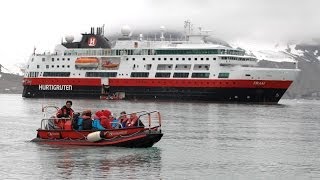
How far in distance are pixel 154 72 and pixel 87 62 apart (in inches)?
570

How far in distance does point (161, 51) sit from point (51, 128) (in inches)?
3354

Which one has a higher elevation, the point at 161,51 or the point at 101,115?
the point at 161,51

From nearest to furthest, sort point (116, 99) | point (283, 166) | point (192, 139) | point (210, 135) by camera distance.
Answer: point (283, 166) < point (192, 139) < point (210, 135) < point (116, 99)

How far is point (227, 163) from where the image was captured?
35.2 m

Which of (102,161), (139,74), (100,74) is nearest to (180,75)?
(139,74)

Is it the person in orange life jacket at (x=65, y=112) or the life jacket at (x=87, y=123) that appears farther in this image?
the person in orange life jacket at (x=65, y=112)

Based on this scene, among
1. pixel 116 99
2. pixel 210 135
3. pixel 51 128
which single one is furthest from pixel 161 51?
pixel 51 128

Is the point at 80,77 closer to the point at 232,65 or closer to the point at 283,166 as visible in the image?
the point at 232,65

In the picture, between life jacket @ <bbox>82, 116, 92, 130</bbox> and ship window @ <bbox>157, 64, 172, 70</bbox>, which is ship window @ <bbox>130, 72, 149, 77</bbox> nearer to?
ship window @ <bbox>157, 64, 172, 70</bbox>

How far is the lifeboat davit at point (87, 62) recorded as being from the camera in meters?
132

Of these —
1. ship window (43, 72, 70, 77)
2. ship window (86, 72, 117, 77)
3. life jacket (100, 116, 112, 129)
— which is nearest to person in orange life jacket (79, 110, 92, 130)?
life jacket (100, 116, 112, 129)

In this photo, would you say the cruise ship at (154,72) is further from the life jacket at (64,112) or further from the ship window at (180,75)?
the life jacket at (64,112)

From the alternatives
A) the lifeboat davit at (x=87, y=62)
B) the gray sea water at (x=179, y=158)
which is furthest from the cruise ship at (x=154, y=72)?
the gray sea water at (x=179, y=158)

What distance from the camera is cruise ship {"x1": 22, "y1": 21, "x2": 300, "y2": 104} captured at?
385ft
